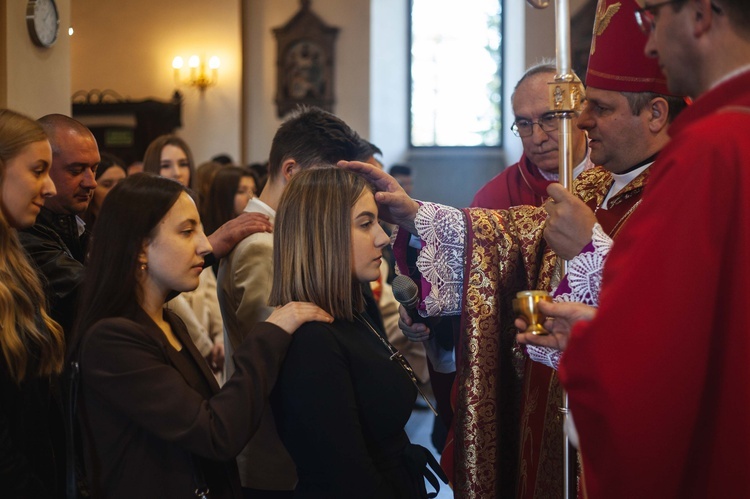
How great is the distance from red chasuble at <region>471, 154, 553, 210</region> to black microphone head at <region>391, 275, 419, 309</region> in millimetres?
1042

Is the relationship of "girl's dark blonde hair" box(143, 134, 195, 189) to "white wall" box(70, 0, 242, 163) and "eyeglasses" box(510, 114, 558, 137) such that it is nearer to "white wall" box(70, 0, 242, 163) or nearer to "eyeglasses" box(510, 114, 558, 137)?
"eyeglasses" box(510, 114, 558, 137)

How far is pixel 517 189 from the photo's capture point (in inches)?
141

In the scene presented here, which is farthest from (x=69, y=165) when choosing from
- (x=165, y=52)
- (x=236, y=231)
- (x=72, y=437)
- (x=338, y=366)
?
(x=165, y=52)

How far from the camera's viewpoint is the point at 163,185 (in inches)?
89.6

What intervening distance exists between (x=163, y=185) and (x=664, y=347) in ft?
4.48

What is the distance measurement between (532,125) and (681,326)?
6.61ft

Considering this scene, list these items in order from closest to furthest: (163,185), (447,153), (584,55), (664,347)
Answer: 1. (664,347)
2. (163,185)
3. (584,55)
4. (447,153)

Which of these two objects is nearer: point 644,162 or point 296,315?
point 296,315

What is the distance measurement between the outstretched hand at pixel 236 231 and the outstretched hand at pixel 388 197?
492mm

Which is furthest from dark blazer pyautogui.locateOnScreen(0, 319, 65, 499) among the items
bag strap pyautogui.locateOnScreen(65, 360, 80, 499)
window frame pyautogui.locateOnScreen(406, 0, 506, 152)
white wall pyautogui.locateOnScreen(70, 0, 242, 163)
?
window frame pyautogui.locateOnScreen(406, 0, 506, 152)

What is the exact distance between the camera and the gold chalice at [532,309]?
1.77 m

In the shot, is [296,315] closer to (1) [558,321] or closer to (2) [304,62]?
(1) [558,321]

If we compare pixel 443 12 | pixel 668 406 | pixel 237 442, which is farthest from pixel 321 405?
pixel 443 12

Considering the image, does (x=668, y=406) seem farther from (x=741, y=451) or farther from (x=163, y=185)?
(x=163, y=185)
